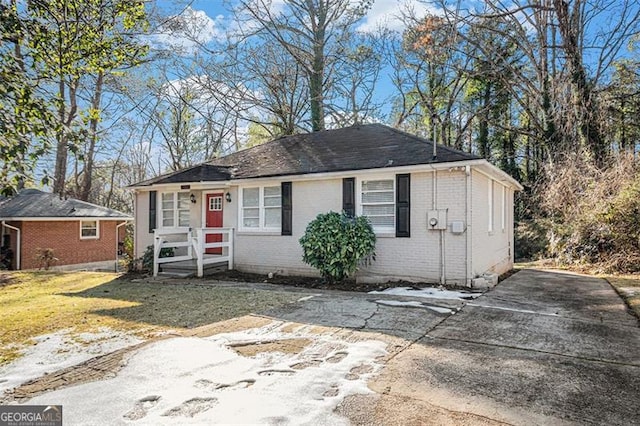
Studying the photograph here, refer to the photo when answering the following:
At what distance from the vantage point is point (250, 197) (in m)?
11.3

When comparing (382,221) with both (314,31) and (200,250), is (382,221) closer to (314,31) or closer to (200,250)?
(200,250)

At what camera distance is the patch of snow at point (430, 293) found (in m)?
7.47

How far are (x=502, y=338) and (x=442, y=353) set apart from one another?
1.11m

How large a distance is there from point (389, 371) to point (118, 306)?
18.0 ft

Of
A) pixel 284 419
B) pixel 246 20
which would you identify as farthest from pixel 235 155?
pixel 284 419

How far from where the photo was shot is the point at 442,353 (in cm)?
422

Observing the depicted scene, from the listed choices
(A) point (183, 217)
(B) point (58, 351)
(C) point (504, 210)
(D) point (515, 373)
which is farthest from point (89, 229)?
(D) point (515, 373)

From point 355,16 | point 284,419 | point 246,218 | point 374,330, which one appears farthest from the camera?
point 355,16

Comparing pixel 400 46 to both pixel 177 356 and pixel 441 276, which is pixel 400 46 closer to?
pixel 441 276

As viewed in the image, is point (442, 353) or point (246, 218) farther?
point (246, 218)

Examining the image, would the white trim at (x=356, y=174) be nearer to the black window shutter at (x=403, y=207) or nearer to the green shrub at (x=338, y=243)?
the black window shutter at (x=403, y=207)

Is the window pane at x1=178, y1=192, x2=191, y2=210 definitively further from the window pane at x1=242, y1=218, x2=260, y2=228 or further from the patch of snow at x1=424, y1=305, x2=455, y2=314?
the patch of snow at x1=424, y1=305, x2=455, y2=314

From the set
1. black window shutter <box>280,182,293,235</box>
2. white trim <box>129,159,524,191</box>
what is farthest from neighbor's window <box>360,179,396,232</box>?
black window shutter <box>280,182,293,235</box>

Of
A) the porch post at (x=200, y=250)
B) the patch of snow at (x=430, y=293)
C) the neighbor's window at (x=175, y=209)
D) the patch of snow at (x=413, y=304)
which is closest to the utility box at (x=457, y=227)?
the patch of snow at (x=430, y=293)
